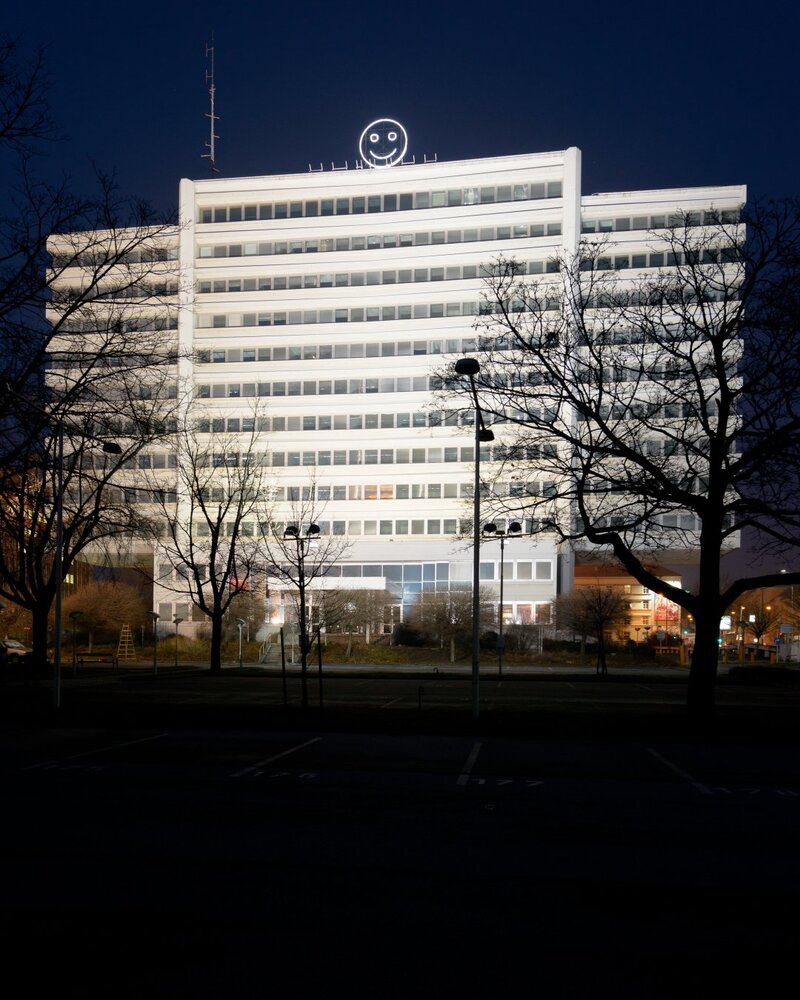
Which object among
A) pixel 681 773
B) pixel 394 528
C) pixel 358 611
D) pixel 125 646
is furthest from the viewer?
pixel 394 528

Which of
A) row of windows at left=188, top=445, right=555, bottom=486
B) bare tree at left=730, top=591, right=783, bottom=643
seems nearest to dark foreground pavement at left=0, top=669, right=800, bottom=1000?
bare tree at left=730, top=591, right=783, bottom=643

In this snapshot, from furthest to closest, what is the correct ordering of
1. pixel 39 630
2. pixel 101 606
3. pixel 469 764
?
pixel 101 606
pixel 39 630
pixel 469 764

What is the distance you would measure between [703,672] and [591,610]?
3562 cm

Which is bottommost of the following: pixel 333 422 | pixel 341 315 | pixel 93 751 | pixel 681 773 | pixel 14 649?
pixel 14 649

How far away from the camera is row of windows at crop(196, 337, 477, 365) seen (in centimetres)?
8881

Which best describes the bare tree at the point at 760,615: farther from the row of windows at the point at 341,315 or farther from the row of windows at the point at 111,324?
the row of windows at the point at 111,324

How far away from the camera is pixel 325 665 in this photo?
60.7 metres

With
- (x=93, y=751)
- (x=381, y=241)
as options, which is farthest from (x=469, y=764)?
(x=381, y=241)

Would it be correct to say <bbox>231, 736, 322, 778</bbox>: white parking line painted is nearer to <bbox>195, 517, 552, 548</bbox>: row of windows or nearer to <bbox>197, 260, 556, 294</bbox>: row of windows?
<bbox>195, 517, 552, 548</bbox>: row of windows

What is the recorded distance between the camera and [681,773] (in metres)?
16.0

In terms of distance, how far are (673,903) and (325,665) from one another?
53551 mm

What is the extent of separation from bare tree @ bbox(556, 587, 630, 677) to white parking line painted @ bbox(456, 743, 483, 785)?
36.0m

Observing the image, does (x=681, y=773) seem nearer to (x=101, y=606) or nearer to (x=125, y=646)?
(x=125, y=646)

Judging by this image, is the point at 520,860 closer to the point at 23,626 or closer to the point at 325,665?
the point at 325,665
